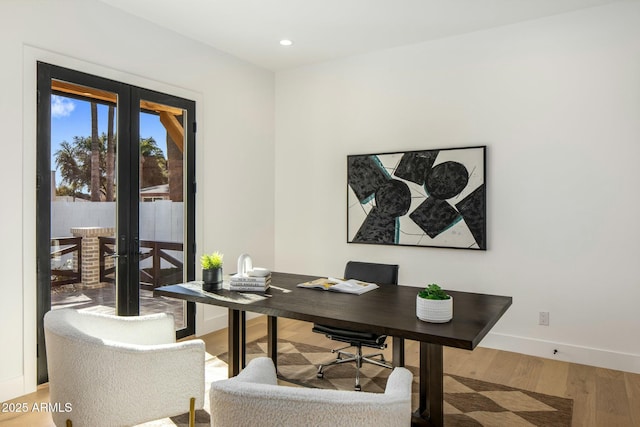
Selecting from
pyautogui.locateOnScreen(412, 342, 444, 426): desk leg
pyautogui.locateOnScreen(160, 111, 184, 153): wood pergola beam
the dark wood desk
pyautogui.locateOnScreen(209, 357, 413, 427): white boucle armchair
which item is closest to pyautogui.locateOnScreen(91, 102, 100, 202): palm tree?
pyautogui.locateOnScreen(160, 111, 184, 153): wood pergola beam

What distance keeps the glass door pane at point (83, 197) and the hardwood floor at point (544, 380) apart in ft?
2.41

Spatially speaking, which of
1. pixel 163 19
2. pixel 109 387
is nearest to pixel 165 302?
pixel 109 387

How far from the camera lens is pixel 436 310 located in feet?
6.67

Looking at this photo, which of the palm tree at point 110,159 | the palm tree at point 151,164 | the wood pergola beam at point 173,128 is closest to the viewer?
the palm tree at point 110,159

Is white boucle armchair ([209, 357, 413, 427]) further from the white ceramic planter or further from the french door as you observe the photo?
the french door

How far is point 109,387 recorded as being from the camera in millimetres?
1854

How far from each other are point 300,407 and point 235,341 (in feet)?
5.32

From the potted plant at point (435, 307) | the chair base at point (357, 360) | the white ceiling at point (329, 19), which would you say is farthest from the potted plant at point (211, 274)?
the white ceiling at point (329, 19)

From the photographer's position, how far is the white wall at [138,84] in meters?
2.90

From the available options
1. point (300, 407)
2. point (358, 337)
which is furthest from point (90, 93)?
point (300, 407)

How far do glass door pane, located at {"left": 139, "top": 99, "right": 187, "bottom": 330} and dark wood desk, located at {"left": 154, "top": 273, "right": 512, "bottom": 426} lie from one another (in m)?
1.09

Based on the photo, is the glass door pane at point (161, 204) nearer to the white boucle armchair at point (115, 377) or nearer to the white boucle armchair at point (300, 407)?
the white boucle armchair at point (115, 377)

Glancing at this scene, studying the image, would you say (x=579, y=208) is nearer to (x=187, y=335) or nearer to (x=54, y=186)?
(x=187, y=335)

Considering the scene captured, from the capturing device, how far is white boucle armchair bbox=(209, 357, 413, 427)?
122cm
